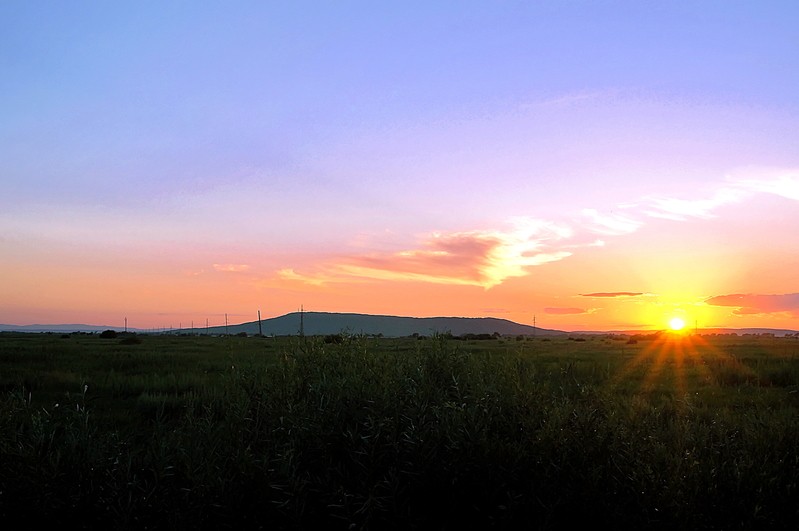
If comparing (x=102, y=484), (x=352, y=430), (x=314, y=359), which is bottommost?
(x=102, y=484)

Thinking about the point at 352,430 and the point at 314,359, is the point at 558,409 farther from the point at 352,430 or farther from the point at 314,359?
the point at 314,359

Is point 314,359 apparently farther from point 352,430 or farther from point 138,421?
point 138,421

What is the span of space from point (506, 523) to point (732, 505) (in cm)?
235

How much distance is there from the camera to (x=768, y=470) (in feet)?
21.7

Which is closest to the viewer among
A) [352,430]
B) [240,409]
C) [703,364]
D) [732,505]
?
[732,505]

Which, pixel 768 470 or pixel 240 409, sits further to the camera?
pixel 240 409

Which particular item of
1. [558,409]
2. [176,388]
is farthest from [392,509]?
[176,388]

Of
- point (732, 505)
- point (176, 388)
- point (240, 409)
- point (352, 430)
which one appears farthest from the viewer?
point (176, 388)

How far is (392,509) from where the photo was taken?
6426 millimetres

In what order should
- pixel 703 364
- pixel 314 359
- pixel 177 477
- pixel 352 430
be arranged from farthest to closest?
pixel 703 364 < pixel 314 359 < pixel 352 430 < pixel 177 477

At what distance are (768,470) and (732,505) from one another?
2.27 ft

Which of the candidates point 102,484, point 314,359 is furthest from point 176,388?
point 102,484

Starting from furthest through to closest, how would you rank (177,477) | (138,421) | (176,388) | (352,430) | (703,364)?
(703,364), (176,388), (138,421), (352,430), (177,477)

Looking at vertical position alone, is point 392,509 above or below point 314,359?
below
